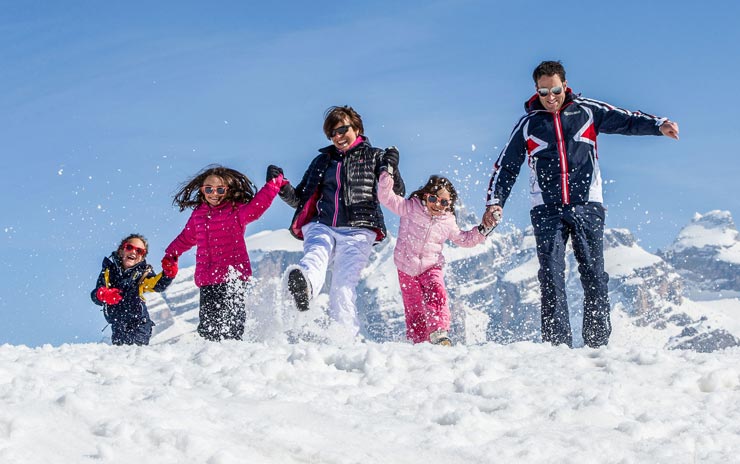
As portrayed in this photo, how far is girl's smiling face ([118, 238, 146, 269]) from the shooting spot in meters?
10.3

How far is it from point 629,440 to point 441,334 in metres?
4.52

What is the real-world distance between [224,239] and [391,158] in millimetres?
2074

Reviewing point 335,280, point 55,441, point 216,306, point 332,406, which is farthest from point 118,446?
point 216,306

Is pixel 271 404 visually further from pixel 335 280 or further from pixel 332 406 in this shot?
pixel 335 280

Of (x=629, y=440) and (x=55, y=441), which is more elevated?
(x=55, y=441)

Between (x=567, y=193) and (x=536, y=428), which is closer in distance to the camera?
(x=536, y=428)

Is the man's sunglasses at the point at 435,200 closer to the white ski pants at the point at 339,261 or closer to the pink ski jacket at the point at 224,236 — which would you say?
the white ski pants at the point at 339,261

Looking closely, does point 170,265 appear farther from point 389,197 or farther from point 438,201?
point 438,201

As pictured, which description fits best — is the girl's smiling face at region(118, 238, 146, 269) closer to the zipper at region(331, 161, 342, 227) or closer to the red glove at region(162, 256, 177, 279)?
the red glove at region(162, 256, 177, 279)

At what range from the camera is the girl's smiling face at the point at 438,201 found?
9.27 metres

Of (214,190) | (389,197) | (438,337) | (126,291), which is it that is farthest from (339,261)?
(126,291)

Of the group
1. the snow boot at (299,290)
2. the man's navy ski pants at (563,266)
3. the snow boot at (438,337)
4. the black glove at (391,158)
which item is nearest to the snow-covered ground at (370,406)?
the man's navy ski pants at (563,266)

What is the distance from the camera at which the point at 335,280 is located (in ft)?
27.2

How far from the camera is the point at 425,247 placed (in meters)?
9.23
